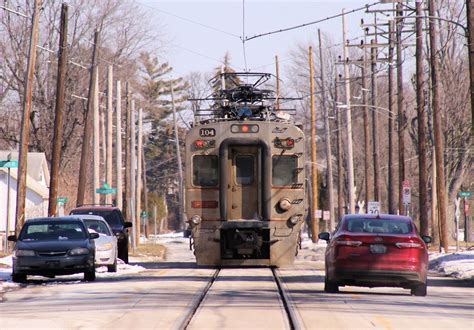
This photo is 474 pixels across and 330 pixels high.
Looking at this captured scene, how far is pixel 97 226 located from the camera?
1223 inches

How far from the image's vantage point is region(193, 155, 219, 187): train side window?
2909 centimetres

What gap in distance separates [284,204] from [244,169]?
1363mm

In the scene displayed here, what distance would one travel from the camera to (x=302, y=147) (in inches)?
1152

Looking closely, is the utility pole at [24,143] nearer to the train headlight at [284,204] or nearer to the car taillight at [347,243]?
the train headlight at [284,204]

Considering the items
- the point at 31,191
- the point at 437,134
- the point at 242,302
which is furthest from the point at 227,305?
the point at 31,191

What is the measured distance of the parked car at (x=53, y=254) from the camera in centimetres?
2538

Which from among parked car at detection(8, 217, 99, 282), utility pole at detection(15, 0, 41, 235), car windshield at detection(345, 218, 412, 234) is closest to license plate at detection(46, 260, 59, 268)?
parked car at detection(8, 217, 99, 282)

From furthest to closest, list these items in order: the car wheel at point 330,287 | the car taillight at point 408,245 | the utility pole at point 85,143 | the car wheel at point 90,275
A: the utility pole at point 85,143, the car wheel at point 90,275, the car wheel at point 330,287, the car taillight at point 408,245

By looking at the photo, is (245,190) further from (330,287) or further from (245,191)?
(330,287)

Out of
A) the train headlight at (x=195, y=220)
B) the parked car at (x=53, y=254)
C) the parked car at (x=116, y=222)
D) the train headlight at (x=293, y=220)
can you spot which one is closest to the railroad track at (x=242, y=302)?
the train headlight at (x=293, y=220)

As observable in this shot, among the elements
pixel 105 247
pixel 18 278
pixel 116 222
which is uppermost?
pixel 116 222

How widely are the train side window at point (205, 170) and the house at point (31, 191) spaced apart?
123 ft

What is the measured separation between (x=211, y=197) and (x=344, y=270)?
27.0 ft

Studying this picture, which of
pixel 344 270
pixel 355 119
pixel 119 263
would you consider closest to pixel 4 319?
pixel 344 270
